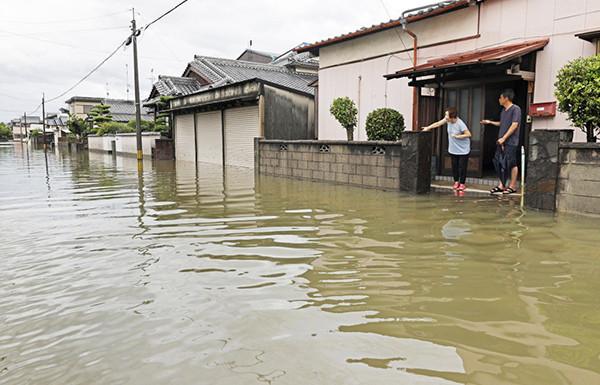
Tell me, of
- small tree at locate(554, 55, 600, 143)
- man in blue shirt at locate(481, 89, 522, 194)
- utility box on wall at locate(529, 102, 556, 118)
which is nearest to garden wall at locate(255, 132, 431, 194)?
man in blue shirt at locate(481, 89, 522, 194)

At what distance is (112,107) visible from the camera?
55219 millimetres

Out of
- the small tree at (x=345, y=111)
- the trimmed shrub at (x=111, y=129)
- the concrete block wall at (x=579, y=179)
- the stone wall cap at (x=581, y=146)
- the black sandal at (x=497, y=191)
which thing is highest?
the trimmed shrub at (x=111, y=129)

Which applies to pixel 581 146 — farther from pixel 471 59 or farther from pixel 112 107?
pixel 112 107

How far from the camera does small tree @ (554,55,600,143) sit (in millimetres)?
6422

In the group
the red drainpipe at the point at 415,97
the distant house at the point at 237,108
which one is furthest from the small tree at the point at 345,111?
the distant house at the point at 237,108

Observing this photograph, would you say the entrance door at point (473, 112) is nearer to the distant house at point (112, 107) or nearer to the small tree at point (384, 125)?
Result: the small tree at point (384, 125)

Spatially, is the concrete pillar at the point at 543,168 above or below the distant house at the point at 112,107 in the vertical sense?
below

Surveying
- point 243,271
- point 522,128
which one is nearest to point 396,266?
point 243,271

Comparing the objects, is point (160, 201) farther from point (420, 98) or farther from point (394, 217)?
point (420, 98)

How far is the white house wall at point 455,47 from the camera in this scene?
8570mm

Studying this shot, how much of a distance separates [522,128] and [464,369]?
8.30 meters

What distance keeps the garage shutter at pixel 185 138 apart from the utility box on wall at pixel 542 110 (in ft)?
54.3

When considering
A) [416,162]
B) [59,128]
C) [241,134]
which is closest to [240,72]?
[241,134]

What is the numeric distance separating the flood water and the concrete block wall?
0.41 m
